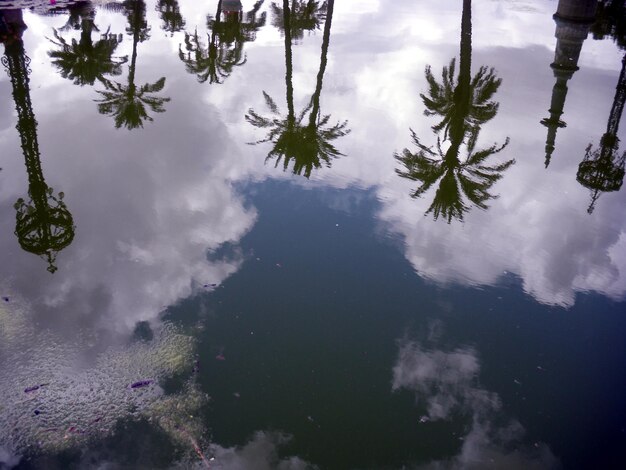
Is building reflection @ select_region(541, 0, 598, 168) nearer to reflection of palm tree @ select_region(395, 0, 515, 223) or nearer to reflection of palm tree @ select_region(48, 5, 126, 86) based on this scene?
reflection of palm tree @ select_region(395, 0, 515, 223)

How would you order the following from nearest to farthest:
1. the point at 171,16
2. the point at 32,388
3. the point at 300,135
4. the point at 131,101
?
the point at 32,388, the point at 300,135, the point at 131,101, the point at 171,16

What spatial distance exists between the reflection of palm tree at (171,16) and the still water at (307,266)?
715 centimetres

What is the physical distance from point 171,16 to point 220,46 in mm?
7576

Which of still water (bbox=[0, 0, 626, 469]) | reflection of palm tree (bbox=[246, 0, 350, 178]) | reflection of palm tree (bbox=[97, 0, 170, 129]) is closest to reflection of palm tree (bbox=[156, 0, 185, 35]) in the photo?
still water (bbox=[0, 0, 626, 469])

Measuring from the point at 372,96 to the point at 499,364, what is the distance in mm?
14232

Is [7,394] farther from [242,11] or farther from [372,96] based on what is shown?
[242,11]

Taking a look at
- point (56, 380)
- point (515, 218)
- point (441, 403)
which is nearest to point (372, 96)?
point (515, 218)

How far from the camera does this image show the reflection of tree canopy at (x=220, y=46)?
23.7 metres

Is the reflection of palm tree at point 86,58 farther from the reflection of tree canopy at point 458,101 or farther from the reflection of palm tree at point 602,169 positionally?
the reflection of palm tree at point 602,169

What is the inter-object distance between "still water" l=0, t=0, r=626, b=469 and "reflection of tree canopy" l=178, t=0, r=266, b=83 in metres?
0.42

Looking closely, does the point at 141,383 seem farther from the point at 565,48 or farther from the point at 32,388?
the point at 565,48

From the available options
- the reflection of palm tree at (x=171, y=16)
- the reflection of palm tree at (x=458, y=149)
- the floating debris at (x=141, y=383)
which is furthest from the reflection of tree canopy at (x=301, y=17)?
the floating debris at (x=141, y=383)

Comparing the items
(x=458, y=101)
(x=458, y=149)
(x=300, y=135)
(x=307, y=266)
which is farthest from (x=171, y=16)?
(x=307, y=266)

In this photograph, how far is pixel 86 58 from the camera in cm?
2411
